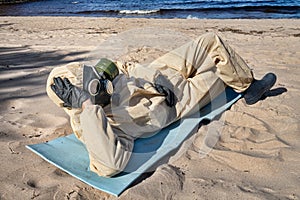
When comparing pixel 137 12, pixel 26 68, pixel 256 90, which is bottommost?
pixel 137 12

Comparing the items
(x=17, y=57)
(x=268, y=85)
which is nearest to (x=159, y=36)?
(x=17, y=57)

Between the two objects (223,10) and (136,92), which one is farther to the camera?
(223,10)

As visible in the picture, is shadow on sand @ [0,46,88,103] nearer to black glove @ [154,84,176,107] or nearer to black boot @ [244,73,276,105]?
black glove @ [154,84,176,107]

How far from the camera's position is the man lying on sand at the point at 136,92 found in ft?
6.96

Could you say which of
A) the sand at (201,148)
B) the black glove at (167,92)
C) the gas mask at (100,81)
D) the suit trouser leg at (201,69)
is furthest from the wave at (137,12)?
the gas mask at (100,81)

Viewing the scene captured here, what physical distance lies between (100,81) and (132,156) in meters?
0.56

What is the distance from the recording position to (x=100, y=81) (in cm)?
226

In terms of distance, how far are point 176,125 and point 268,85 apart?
3.22ft

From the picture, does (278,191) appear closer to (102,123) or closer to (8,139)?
(102,123)

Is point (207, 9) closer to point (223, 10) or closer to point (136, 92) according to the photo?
point (223, 10)

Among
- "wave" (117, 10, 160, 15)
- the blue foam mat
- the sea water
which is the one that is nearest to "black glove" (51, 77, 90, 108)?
the blue foam mat

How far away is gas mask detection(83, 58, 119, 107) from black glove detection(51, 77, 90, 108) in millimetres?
49

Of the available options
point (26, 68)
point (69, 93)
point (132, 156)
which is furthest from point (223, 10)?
point (69, 93)

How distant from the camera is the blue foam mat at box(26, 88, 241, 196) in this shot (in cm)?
217
